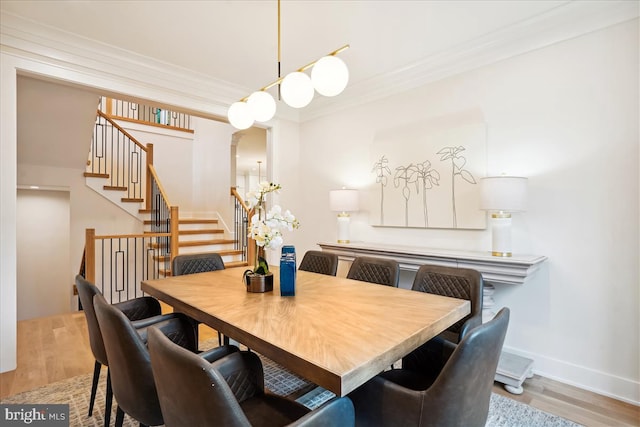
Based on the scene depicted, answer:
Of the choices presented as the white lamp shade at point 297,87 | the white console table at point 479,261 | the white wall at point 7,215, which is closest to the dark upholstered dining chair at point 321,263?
the white console table at point 479,261

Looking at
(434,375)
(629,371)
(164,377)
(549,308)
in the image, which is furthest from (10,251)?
(629,371)

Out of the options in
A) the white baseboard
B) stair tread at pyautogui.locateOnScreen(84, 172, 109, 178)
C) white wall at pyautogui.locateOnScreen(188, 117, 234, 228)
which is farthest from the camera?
white wall at pyautogui.locateOnScreen(188, 117, 234, 228)

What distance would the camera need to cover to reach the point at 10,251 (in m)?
2.51

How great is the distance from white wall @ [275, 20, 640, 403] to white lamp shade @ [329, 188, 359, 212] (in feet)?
3.41

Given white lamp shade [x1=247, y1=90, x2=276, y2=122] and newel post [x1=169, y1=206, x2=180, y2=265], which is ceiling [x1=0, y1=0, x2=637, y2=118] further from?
newel post [x1=169, y1=206, x2=180, y2=265]

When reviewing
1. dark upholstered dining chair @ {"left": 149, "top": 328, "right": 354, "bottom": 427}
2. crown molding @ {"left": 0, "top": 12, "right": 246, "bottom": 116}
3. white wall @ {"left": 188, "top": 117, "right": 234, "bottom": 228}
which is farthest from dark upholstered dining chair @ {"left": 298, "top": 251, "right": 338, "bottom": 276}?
white wall @ {"left": 188, "top": 117, "right": 234, "bottom": 228}

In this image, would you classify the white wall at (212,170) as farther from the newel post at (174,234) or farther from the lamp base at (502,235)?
the lamp base at (502,235)

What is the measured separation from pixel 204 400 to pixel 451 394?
2.61 ft

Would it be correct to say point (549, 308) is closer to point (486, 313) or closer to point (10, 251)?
point (486, 313)

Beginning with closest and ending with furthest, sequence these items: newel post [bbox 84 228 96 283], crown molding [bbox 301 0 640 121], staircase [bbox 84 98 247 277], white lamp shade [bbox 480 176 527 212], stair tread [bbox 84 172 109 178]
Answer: crown molding [bbox 301 0 640 121] < white lamp shade [bbox 480 176 527 212] < newel post [bbox 84 228 96 283] < stair tread [bbox 84 172 109 178] < staircase [bbox 84 98 247 277]

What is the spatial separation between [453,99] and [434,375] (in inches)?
95.5

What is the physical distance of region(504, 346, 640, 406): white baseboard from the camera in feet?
6.89

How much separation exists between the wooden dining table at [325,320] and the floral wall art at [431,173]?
51.5 inches

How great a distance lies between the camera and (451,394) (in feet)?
3.57
